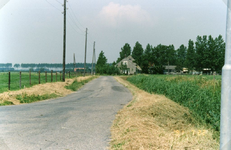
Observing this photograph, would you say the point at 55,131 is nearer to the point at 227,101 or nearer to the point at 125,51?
the point at 227,101

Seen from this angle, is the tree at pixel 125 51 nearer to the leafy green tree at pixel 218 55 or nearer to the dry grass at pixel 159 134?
the leafy green tree at pixel 218 55

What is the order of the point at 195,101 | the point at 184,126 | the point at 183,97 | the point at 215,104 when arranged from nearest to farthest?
the point at 184,126 → the point at 215,104 → the point at 195,101 → the point at 183,97

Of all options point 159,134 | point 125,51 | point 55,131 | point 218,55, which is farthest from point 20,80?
point 125,51

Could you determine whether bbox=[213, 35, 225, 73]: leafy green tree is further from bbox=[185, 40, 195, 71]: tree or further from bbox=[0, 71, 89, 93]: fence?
bbox=[0, 71, 89, 93]: fence

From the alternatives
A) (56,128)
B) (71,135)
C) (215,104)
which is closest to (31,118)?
(56,128)

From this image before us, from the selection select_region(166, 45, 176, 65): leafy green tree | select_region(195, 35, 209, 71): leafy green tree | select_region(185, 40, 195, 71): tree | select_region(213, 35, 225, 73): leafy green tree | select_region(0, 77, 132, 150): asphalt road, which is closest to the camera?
select_region(0, 77, 132, 150): asphalt road

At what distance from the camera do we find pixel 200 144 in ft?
14.9

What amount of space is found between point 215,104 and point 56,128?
19.0 ft

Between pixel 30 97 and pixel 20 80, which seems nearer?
pixel 30 97

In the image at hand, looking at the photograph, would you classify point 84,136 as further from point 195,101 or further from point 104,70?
point 104,70

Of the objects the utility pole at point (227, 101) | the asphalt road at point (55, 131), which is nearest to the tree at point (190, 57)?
the asphalt road at point (55, 131)

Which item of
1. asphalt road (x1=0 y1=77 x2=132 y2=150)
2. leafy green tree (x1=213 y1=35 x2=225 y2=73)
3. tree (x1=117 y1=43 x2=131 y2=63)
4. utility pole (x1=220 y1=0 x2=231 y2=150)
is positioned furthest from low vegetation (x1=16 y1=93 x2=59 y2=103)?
tree (x1=117 y1=43 x2=131 y2=63)

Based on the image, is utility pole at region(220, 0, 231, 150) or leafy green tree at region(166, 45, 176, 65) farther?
leafy green tree at region(166, 45, 176, 65)

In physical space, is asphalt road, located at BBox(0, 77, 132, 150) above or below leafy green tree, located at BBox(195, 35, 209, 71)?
below
